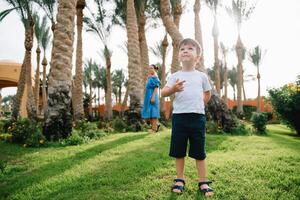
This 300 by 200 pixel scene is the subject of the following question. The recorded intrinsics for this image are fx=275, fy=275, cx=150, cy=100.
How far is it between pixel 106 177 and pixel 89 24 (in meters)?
17.7

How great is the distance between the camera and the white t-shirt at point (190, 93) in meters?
3.24

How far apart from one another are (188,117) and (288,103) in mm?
8632

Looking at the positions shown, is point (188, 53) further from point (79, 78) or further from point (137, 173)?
point (79, 78)

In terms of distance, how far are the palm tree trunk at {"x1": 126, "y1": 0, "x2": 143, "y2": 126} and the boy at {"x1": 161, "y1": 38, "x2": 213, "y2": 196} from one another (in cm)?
618

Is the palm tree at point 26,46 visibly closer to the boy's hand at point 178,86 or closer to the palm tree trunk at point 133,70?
the palm tree trunk at point 133,70

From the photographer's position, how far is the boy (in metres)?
3.19

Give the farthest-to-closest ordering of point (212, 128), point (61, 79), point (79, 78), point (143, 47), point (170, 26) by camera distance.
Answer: point (143, 47), point (79, 78), point (170, 26), point (212, 128), point (61, 79)

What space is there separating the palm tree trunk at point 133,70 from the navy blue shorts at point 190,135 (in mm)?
6204

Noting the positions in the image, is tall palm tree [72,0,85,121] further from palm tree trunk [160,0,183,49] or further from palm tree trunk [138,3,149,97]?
palm tree trunk [160,0,183,49]

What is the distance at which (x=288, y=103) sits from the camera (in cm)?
1041

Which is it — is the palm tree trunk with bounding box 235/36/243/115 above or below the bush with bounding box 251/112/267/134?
above

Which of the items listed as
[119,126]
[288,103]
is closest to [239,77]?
[288,103]

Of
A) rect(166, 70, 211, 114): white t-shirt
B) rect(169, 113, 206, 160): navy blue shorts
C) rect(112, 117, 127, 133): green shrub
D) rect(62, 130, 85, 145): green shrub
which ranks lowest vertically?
rect(62, 130, 85, 145): green shrub

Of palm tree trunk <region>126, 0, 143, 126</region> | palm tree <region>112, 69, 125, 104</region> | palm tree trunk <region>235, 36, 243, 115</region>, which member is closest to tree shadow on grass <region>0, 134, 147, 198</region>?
palm tree trunk <region>126, 0, 143, 126</region>
